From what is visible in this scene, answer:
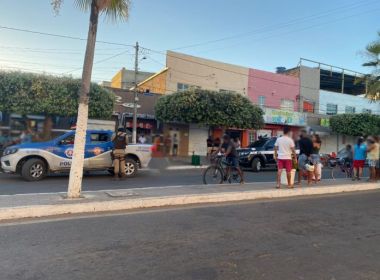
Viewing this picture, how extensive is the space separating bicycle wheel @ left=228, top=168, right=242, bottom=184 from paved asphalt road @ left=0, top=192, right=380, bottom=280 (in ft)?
12.9

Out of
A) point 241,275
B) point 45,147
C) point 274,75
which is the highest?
point 274,75

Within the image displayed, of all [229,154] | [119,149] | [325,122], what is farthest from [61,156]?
[325,122]

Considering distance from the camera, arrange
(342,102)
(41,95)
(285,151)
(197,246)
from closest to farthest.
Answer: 1. (197,246)
2. (285,151)
3. (41,95)
4. (342,102)

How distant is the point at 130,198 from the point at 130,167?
6.03 meters

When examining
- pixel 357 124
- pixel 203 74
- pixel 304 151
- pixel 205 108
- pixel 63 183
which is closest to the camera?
pixel 63 183

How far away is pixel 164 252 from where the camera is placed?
17.3ft

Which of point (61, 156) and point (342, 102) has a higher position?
point (342, 102)

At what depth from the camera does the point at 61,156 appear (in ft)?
44.2

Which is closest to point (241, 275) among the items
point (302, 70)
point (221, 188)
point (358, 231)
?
point (358, 231)

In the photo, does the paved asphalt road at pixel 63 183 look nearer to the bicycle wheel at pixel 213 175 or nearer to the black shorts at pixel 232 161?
the bicycle wheel at pixel 213 175

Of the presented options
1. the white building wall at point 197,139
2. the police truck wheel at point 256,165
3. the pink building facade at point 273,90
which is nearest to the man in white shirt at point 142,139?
the white building wall at point 197,139

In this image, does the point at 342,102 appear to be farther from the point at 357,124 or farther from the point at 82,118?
the point at 82,118

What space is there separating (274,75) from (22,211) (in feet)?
98.5

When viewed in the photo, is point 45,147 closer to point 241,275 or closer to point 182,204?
point 182,204
